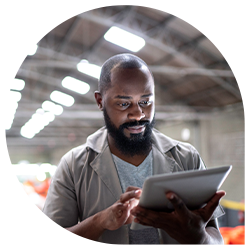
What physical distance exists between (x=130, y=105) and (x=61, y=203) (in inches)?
22.2

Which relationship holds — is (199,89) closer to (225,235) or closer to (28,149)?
(225,235)

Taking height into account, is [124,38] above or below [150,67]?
above

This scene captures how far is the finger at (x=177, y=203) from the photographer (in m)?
1.09

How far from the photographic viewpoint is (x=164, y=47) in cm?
1009

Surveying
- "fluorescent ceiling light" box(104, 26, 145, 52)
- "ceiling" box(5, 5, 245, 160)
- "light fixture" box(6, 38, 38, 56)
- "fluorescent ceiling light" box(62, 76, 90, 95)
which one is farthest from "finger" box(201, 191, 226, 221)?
"fluorescent ceiling light" box(62, 76, 90, 95)

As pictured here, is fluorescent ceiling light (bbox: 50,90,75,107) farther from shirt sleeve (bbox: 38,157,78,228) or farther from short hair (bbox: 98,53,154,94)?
shirt sleeve (bbox: 38,157,78,228)

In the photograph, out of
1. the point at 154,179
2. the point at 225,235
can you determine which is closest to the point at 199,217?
the point at 154,179

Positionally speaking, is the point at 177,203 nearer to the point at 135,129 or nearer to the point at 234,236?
the point at 135,129

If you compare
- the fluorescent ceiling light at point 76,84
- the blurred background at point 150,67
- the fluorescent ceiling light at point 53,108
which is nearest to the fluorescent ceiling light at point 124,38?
the blurred background at point 150,67

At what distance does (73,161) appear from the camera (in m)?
1.51

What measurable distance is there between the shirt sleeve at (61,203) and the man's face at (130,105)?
32 cm

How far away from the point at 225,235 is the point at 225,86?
25.6ft

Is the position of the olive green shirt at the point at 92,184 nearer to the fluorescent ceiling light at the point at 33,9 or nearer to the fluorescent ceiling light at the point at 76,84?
the fluorescent ceiling light at the point at 33,9

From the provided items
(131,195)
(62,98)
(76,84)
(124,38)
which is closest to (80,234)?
(131,195)
